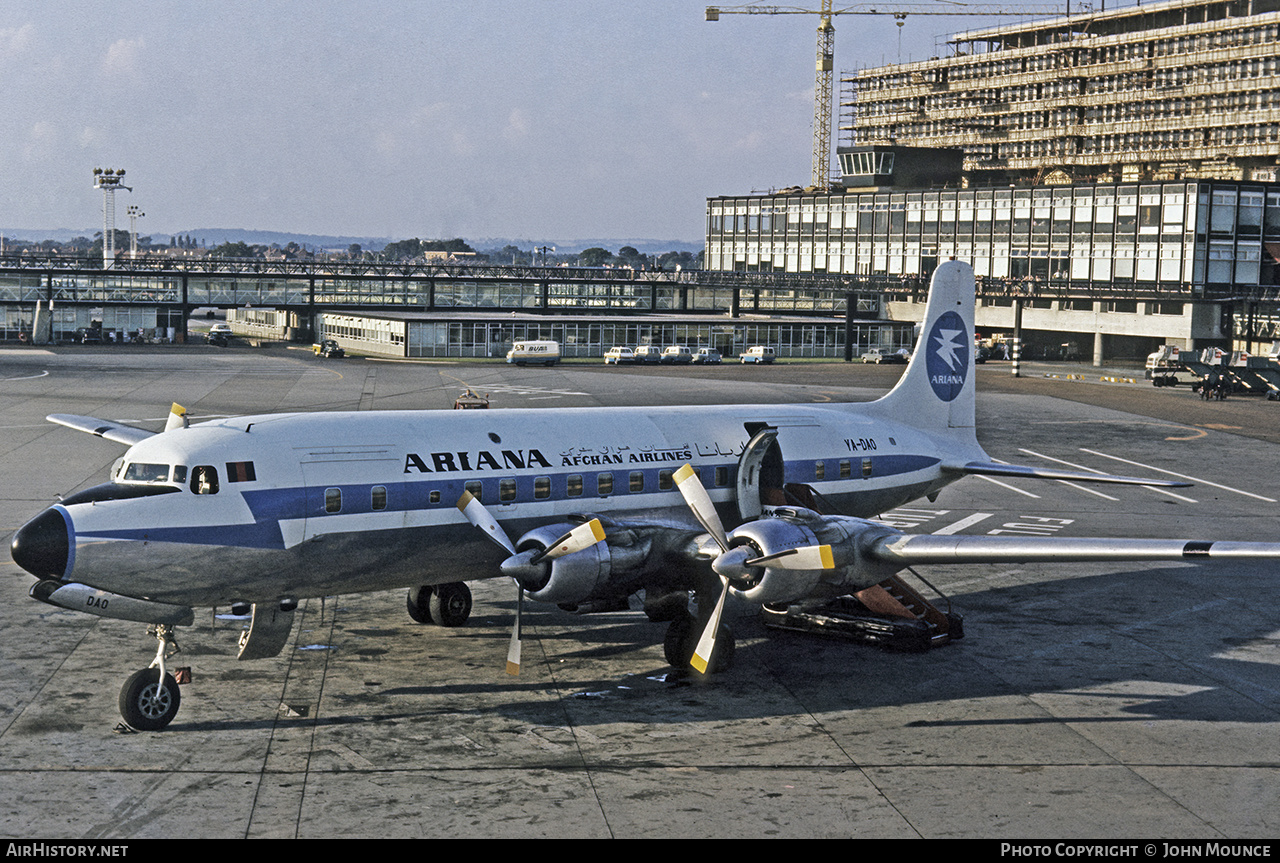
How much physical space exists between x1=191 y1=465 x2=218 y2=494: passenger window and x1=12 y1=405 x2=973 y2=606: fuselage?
24mm

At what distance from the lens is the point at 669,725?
71.7 feet

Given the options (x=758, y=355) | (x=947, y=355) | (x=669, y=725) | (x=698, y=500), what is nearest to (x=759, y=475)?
(x=698, y=500)

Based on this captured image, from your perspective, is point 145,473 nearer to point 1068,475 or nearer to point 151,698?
point 151,698

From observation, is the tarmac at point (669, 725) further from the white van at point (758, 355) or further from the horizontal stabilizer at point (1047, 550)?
the white van at point (758, 355)

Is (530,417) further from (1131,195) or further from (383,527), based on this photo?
(1131,195)

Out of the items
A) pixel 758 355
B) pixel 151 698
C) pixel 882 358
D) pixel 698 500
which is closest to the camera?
pixel 151 698

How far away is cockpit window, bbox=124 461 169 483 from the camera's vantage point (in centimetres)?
2202

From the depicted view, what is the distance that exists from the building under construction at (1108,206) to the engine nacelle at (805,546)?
355 feet

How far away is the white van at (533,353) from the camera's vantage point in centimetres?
11188

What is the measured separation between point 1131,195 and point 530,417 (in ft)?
416

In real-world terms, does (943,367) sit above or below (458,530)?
above

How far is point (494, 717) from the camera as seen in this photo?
22.0m

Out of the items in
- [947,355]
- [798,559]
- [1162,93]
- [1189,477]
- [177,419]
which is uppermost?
[1162,93]

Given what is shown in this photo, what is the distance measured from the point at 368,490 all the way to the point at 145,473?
4044 millimetres
